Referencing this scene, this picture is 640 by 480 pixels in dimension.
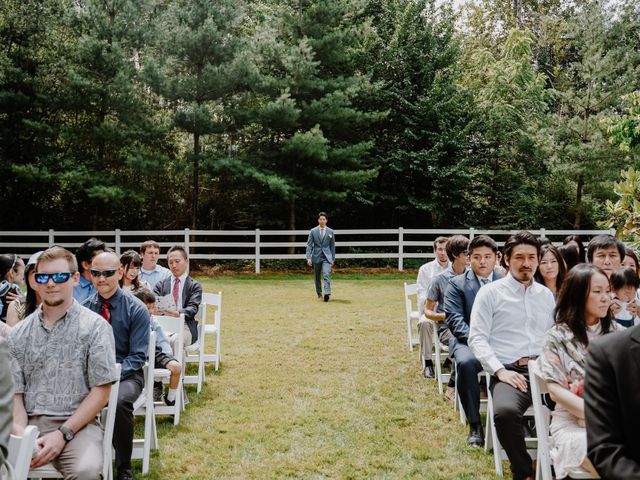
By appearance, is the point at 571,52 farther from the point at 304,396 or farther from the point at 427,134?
the point at 304,396

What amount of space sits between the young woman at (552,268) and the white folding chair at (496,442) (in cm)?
136

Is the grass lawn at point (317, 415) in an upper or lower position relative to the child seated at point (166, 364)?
lower

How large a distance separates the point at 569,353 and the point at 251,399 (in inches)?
159

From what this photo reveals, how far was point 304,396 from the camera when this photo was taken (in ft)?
22.2

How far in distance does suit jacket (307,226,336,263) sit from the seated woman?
10.8m

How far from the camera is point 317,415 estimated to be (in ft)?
20.1

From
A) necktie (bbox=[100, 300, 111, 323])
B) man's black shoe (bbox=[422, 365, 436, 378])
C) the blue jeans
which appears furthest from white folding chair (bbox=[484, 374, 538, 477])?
the blue jeans

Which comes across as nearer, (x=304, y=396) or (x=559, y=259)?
(x=559, y=259)

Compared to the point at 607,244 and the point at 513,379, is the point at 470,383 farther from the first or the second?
the point at 607,244

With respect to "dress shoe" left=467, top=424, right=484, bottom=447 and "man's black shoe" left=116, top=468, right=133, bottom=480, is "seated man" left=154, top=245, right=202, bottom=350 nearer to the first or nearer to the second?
"man's black shoe" left=116, top=468, right=133, bottom=480

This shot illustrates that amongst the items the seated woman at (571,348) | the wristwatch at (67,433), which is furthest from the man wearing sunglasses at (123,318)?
the seated woman at (571,348)

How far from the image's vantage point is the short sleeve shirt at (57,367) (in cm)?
356

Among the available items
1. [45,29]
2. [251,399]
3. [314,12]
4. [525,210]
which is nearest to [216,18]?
[314,12]

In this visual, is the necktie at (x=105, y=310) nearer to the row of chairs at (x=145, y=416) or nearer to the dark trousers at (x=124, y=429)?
the row of chairs at (x=145, y=416)
